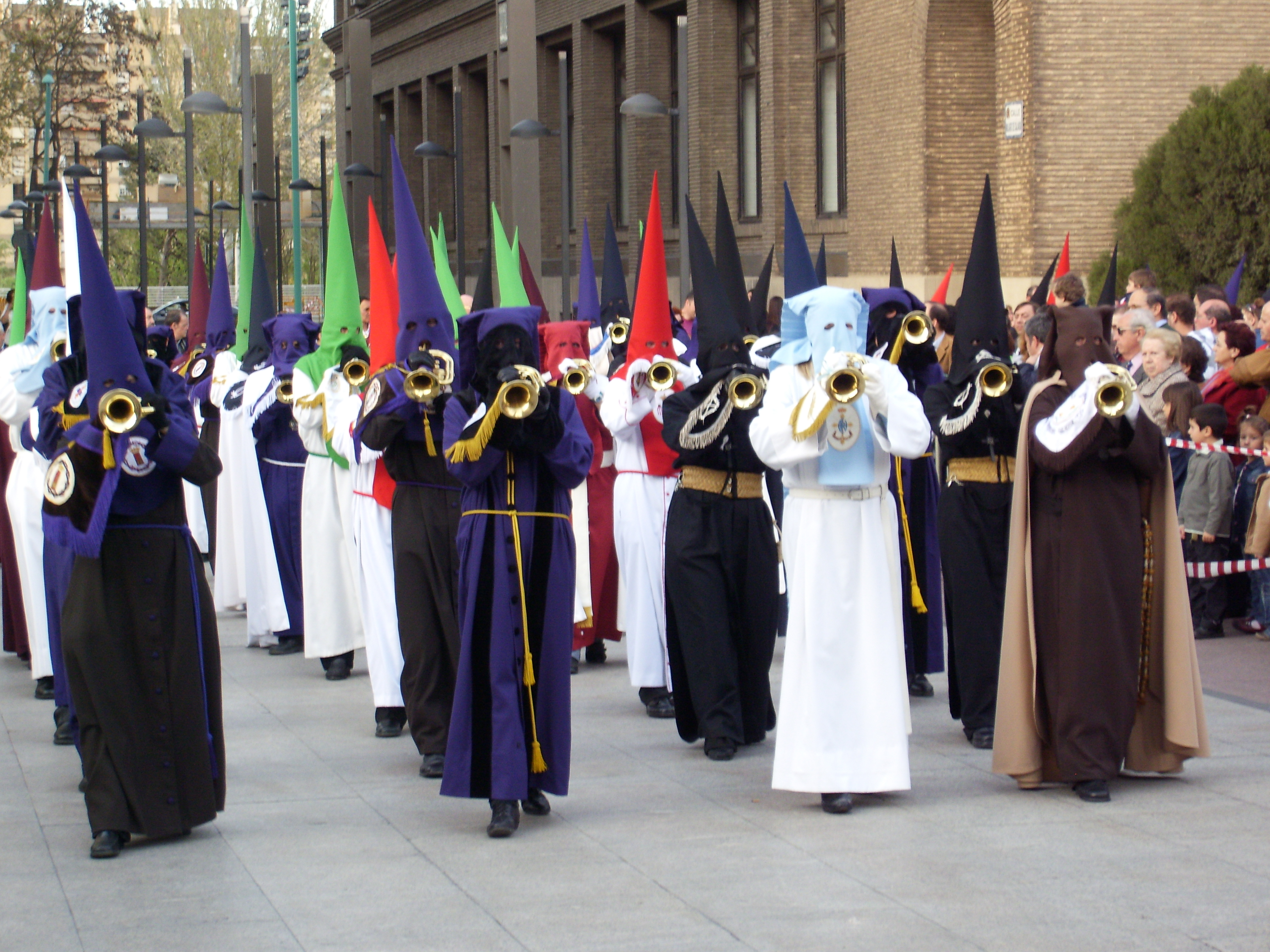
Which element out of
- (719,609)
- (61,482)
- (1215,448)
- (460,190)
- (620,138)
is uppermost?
(620,138)

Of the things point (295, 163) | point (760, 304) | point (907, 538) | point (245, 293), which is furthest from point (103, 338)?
point (295, 163)

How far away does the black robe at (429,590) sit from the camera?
807 centimetres

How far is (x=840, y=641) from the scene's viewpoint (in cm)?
718

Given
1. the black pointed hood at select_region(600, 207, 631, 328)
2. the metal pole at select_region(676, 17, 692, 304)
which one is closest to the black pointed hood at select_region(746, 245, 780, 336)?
the black pointed hood at select_region(600, 207, 631, 328)

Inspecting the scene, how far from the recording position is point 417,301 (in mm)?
8188

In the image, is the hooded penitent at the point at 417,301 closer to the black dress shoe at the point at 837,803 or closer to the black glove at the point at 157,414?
the black glove at the point at 157,414

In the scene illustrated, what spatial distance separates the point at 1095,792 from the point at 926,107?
16.5 metres

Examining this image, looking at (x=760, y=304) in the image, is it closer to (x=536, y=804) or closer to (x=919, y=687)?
(x=919, y=687)

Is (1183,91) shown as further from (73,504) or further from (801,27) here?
(73,504)

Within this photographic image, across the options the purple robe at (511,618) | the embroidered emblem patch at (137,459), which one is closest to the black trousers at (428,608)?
the purple robe at (511,618)

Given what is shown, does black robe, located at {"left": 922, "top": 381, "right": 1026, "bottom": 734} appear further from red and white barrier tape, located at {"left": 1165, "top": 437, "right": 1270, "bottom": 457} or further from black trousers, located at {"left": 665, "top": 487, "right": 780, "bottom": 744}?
red and white barrier tape, located at {"left": 1165, "top": 437, "right": 1270, "bottom": 457}

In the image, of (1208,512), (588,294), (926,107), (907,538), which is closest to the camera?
(907,538)

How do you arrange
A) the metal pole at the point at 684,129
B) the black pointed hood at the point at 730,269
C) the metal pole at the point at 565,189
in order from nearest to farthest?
the black pointed hood at the point at 730,269 < the metal pole at the point at 684,129 < the metal pole at the point at 565,189

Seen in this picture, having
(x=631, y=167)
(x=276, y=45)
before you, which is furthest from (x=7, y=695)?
(x=276, y=45)
